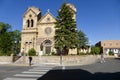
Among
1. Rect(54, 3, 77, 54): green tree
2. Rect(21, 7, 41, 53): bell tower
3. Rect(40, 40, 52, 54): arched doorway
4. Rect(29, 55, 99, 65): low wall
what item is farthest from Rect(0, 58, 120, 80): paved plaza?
→ Rect(21, 7, 41, 53): bell tower

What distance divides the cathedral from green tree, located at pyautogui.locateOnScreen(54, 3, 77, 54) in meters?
7.46

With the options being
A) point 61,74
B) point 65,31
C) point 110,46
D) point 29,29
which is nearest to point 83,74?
point 61,74

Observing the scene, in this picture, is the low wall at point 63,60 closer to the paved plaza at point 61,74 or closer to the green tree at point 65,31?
the green tree at point 65,31

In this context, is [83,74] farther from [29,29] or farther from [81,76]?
[29,29]

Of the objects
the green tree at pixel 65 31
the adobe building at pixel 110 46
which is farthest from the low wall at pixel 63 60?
the adobe building at pixel 110 46

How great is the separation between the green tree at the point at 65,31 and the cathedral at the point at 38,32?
7461 millimetres

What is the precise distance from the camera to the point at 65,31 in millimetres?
40281

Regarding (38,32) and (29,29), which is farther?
(29,29)

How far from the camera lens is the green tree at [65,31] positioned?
39781 mm

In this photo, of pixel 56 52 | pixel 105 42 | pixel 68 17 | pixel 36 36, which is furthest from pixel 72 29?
pixel 105 42

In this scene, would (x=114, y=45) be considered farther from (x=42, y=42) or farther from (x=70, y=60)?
(x=70, y=60)

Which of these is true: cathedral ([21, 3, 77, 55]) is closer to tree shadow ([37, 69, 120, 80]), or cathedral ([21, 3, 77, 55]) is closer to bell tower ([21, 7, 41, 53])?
bell tower ([21, 7, 41, 53])

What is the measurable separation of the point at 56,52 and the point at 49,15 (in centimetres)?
1011

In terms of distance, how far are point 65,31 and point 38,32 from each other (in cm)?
1231
